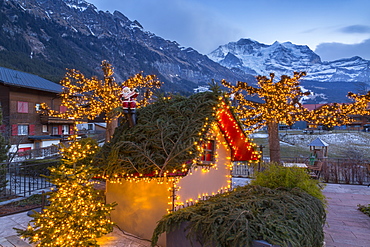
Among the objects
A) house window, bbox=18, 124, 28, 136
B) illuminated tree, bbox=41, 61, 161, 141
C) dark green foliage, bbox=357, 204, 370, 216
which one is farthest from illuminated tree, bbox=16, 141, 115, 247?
house window, bbox=18, 124, 28, 136

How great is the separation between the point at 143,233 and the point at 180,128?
304 cm

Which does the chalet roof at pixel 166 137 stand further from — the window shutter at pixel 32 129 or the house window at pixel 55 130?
the house window at pixel 55 130

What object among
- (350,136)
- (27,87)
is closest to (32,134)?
(27,87)

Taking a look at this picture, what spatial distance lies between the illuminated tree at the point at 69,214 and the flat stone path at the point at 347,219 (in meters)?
5.72

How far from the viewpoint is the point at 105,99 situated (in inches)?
591

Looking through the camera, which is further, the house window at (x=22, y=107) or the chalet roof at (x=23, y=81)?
the house window at (x=22, y=107)

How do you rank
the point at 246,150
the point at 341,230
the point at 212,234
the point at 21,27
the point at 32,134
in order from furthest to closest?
1. the point at 21,27
2. the point at 32,134
3. the point at 246,150
4. the point at 341,230
5. the point at 212,234

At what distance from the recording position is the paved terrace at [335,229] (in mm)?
5973

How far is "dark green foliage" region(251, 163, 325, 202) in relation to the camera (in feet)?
20.1

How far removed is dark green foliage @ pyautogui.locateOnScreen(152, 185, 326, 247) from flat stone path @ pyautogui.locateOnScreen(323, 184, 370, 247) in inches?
74.5

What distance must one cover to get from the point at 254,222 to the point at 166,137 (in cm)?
268

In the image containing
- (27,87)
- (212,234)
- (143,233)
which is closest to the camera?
(212,234)

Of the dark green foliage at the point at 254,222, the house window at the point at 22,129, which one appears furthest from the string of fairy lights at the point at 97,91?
the house window at the point at 22,129

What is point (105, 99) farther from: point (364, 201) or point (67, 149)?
point (364, 201)
